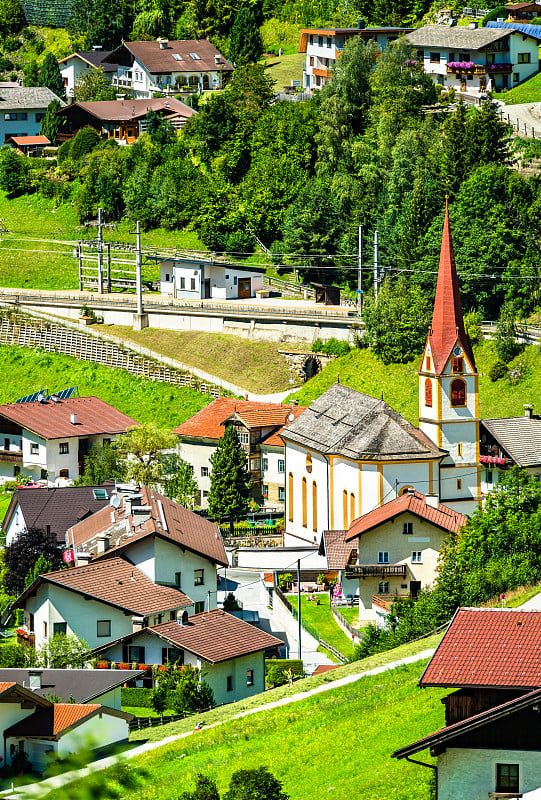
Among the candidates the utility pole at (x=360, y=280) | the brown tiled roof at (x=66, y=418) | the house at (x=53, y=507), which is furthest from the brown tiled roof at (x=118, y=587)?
the utility pole at (x=360, y=280)

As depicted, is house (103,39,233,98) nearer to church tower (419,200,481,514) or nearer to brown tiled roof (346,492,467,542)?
church tower (419,200,481,514)

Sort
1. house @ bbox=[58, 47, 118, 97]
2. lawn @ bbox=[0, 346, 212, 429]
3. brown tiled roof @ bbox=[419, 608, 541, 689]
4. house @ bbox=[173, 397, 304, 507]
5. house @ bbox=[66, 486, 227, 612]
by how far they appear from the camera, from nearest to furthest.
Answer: brown tiled roof @ bbox=[419, 608, 541, 689] < house @ bbox=[66, 486, 227, 612] < house @ bbox=[173, 397, 304, 507] < lawn @ bbox=[0, 346, 212, 429] < house @ bbox=[58, 47, 118, 97]

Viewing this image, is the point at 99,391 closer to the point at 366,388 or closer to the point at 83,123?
the point at 366,388

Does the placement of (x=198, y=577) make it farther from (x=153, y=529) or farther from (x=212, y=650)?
(x=212, y=650)

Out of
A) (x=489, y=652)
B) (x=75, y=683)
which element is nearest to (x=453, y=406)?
(x=75, y=683)

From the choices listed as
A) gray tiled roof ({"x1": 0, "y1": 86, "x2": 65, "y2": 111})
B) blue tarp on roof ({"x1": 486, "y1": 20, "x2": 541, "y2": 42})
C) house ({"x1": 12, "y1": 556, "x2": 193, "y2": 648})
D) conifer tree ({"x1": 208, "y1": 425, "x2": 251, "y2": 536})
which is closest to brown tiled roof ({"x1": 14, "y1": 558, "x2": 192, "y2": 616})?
house ({"x1": 12, "y1": 556, "x2": 193, "y2": 648})
